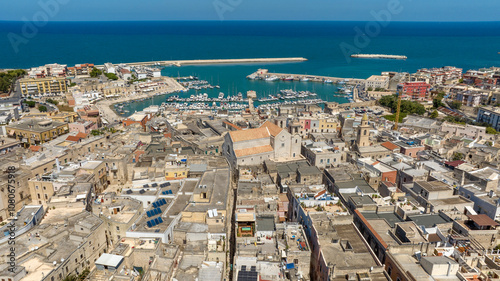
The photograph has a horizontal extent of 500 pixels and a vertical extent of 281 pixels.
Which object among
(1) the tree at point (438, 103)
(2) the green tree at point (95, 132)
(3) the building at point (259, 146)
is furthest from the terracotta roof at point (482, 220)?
(1) the tree at point (438, 103)

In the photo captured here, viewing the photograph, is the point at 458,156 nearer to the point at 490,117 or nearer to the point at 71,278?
the point at 490,117

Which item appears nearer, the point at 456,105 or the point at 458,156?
the point at 458,156

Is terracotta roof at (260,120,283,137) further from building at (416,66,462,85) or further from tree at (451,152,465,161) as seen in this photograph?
building at (416,66,462,85)

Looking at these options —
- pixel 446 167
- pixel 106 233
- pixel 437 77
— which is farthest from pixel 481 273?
pixel 437 77

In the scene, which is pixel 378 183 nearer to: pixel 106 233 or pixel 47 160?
pixel 106 233

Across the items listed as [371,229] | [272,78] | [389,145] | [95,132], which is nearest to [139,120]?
[95,132]

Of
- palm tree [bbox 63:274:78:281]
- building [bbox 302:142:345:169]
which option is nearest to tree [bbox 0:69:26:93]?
building [bbox 302:142:345:169]

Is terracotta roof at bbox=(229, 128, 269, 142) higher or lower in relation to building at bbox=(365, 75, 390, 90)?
lower

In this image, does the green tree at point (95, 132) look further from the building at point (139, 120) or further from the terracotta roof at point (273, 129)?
the terracotta roof at point (273, 129)
